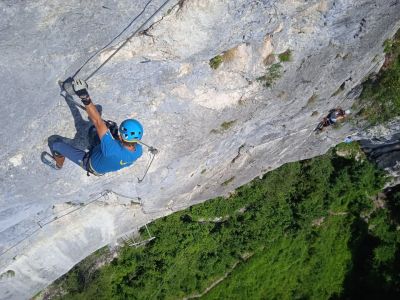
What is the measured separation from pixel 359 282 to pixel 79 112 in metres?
13.5

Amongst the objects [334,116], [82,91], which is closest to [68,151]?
[82,91]

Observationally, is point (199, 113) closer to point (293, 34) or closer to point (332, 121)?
point (293, 34)

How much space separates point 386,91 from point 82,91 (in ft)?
27.1

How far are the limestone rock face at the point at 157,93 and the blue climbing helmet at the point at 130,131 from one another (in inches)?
42.7

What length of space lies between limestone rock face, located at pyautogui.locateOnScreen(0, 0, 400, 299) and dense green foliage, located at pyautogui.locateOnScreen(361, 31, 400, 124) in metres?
0.41

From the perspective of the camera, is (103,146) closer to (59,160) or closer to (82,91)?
(82,91)

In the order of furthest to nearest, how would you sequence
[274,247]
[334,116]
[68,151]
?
[274,247]
[334,116]
[68,151]

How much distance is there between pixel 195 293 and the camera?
1414cm

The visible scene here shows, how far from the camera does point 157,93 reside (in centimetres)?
736

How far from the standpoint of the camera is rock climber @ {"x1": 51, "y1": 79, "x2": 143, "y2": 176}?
5844 millimetres

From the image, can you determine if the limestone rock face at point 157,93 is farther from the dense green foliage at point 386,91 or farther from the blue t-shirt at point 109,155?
the blue t-shirt at point 109,155

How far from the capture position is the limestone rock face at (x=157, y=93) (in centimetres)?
596

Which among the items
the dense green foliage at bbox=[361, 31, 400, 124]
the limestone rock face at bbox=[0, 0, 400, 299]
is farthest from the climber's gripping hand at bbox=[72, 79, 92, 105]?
the dense green foliage at bbox=[361, 31, 400, 124]

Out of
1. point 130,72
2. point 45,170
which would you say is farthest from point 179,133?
point 45,170
